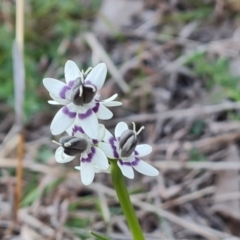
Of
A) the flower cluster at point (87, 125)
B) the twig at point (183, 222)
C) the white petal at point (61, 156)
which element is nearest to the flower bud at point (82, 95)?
the flower cluster at point (87, 125)

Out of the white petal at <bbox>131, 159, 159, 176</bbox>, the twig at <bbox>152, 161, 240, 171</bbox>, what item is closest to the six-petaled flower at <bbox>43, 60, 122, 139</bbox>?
the white petal at <bbox>131, 159, 159, 176</bbox>

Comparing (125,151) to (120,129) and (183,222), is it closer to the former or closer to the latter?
(120,129)

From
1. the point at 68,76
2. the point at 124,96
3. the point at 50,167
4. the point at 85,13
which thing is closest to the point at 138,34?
the point at 85,13

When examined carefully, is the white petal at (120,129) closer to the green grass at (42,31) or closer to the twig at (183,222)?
the twig at (183,222)

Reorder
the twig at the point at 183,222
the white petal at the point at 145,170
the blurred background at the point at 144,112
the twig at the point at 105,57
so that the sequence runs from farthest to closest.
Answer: the twig at the point at 105,57 → the blurred background at the point at 144,112 → the twig at the point at 183,222 → the white petal at the point at 145,170

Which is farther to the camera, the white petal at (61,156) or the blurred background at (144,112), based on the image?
the blurred background at (144,112)

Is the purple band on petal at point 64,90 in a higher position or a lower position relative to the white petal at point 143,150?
higher

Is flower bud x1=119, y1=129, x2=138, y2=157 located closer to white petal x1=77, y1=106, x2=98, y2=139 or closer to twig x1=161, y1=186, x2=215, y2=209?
white petal x1=77, y1=106, x2=98, y2=139
